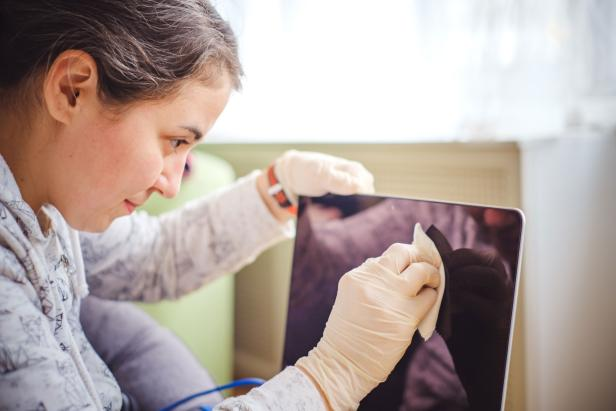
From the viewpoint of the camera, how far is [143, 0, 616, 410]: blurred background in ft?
2.77

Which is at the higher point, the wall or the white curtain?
the white curtain

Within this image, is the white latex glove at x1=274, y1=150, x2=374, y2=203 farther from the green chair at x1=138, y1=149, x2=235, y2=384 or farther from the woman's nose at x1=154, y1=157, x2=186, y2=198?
the green chair at x1=138, y1=149, x2=235, y2=384

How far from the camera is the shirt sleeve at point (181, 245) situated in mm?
865

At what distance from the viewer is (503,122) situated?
1.04 meters

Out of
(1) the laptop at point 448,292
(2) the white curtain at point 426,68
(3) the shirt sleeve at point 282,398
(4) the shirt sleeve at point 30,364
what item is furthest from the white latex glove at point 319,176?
(4) the shirt sleeve at point 30,364

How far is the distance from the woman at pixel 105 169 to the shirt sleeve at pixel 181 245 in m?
0.18

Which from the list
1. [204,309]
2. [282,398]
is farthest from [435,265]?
[204,309]

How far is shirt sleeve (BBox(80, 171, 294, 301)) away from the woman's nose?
0.21 metres

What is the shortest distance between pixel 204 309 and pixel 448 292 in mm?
962

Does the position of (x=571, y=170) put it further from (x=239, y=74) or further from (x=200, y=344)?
(x=200, y=344)

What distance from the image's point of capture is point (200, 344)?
1378 mm

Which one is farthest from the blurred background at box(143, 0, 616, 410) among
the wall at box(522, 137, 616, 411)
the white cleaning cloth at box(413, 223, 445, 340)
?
the white cleaning cloth at box(413, 223, 445, 340)

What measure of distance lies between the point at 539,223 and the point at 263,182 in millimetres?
484

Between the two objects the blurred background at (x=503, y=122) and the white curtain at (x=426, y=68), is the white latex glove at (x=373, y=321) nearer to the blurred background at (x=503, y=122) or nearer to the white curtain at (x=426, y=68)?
the blurred background at (x=503, y=122)
